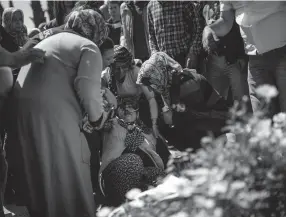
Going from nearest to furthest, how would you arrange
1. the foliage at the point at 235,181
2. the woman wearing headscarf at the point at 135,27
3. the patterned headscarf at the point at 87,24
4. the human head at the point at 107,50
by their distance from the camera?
the foliage at the point at 235,181 < the patterned headscarf at the point at 87,24 < the human head at the point at 107,50 < the woman wearing headscarf at the point at 135,27

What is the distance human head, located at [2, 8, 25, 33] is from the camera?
5.65 meters

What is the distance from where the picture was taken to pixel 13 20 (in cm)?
566

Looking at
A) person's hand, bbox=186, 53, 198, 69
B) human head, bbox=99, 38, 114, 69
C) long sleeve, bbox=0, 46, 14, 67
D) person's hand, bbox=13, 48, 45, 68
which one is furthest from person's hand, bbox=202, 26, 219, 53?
long sleeve, bbox=0, 46, 14, 67

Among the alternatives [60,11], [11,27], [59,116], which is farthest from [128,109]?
[60,11]

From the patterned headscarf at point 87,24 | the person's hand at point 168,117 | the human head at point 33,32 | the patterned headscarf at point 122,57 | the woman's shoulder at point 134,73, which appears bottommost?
the person's hand at point 168,117

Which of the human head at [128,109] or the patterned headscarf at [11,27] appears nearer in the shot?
the human head at [128,109]

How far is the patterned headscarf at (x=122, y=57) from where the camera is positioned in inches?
186

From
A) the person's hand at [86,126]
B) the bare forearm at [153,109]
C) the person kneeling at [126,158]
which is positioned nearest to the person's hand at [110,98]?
the person kneeling at [126,158]

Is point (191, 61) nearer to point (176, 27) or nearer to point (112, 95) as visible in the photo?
point (176, 27)

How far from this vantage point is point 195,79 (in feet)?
14.4

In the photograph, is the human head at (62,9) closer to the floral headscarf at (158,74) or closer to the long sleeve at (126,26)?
the long sleeve at (126,26)

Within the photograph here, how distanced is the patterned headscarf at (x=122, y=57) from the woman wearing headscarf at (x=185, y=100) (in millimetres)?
275

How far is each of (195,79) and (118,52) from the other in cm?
82

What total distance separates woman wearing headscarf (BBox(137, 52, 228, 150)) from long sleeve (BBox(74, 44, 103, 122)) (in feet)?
3.56
